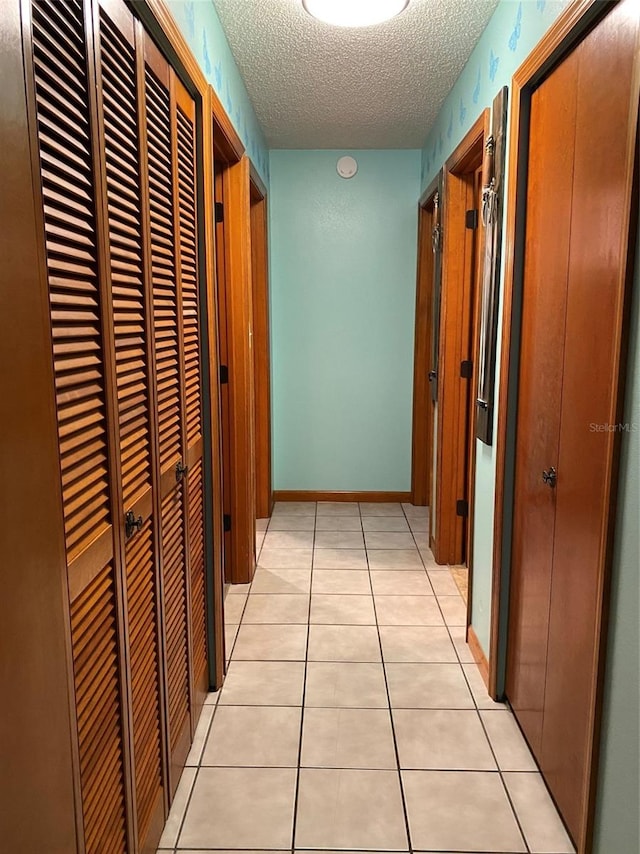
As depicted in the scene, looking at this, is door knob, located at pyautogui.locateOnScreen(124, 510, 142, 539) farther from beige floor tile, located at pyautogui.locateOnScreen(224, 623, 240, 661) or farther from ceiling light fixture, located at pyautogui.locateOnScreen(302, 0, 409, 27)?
ceiling light fixture, located at pyautogui.locateOnScreen(302, 0, 409, 27)

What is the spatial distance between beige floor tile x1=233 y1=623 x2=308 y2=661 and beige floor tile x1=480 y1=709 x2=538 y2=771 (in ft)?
2.49

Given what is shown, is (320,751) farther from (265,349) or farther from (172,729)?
(265,349)

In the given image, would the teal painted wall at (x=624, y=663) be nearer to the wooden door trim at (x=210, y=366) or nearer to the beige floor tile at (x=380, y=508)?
the wooden door trim at (x=210, y=366)

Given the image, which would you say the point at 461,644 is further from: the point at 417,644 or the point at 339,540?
the point at 339,540

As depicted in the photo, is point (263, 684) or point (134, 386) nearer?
point (134, 386)

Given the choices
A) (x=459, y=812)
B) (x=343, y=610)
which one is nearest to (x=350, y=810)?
(x=459, y=812)

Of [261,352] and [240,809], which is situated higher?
[261,352]

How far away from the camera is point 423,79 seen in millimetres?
2889

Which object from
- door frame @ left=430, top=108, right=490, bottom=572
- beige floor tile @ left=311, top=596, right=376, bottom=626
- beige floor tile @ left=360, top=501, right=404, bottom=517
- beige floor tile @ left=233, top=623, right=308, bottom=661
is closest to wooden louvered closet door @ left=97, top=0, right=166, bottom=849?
beige floor tile @ left=233, top=623, right=308, bottom=661

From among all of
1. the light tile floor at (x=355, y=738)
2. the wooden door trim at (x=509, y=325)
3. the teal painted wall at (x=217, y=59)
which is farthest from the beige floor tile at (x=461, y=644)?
the teal painted wall at (x=217, y=59)

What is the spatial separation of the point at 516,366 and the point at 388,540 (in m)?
1.99

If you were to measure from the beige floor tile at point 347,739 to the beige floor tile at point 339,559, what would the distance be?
1271 mm

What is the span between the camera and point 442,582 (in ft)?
10.6

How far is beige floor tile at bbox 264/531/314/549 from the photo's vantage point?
3.72 m
